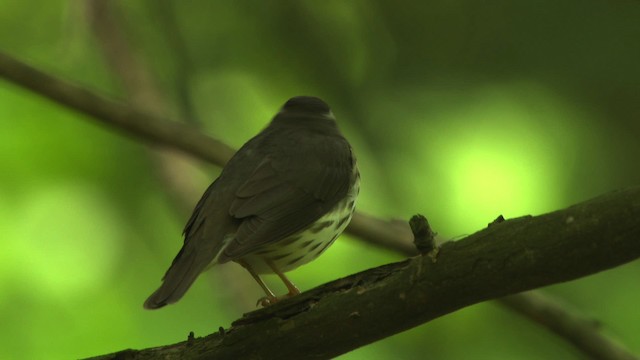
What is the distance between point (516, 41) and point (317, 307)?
5549 mm

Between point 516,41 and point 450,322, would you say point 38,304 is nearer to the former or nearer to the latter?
point 450,322

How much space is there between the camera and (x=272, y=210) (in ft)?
15.7

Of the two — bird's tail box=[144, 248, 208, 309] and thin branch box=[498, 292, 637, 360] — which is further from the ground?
bird's tail box=[144, 248, 208, 309]

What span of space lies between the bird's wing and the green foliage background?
5.52 ft

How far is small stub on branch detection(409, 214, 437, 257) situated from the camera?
Result: 370 centimetres

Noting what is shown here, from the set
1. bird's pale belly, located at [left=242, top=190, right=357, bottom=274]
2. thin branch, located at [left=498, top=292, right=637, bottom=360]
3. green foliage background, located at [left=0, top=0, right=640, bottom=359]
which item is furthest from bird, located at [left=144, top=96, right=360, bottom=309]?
green foliage background, located at [left=0, top=0, right=640, bottom=359]

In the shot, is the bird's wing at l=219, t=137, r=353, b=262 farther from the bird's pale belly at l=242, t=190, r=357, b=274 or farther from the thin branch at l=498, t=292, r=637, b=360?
the thin branch at l=498, t=292, r=637, b=360

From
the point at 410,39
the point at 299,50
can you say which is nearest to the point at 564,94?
the point at 410,39

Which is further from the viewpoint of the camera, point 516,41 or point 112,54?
point 516,41

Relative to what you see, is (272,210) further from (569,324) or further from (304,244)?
(569,324)

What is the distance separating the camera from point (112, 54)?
7.67 meters

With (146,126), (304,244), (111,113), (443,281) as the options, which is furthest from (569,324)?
(111,113)

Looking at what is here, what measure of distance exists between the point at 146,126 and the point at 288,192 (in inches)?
46.8

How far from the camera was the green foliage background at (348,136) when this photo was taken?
7.31m
